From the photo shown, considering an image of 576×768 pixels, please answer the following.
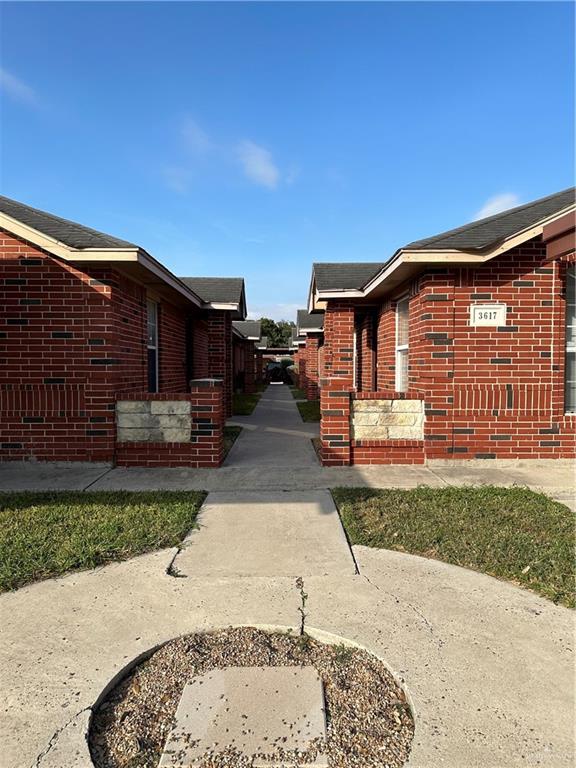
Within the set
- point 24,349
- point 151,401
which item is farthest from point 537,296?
point 24,349

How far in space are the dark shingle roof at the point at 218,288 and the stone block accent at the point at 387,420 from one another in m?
6.31

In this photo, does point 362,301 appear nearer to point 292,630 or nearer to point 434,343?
point 434,343

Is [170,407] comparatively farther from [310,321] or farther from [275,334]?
[275,334]

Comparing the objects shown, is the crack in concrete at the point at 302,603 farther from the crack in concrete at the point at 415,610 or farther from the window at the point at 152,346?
the window at the point at 152,346

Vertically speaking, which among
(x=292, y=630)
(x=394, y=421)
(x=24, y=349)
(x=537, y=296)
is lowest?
(x=292, y=630)

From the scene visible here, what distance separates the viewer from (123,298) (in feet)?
21.8

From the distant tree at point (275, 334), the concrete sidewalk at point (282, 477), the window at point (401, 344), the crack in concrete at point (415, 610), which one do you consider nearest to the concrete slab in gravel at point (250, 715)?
the crack in concrete at point (415, 610)

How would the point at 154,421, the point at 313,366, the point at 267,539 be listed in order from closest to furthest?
the point at 267,539 → the point at 154,421 → the point at 313,366

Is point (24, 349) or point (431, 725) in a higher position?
point (24, 349)

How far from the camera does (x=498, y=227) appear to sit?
6441 mm

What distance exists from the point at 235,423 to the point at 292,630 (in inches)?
346

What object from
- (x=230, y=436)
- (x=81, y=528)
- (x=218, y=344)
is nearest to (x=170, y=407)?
(x=81, y=528)

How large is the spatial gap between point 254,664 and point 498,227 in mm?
6360

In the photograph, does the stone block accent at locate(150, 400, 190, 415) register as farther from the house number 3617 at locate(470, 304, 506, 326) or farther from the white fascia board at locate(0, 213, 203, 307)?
the house number 3617 at locate(470, 304, 506, 326)
